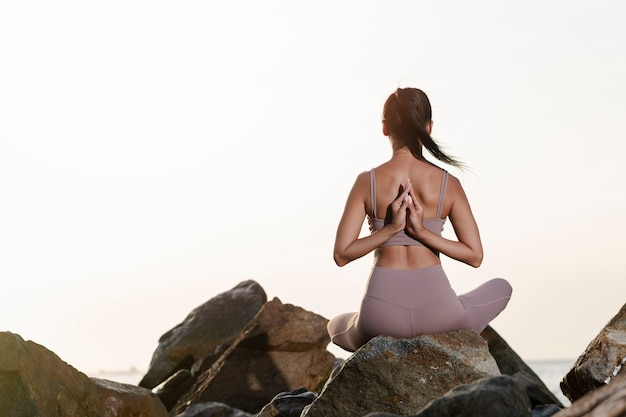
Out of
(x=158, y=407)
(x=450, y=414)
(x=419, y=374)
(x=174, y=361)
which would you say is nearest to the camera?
(x=450, y=414)

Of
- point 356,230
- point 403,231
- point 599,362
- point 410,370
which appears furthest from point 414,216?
point 599,362

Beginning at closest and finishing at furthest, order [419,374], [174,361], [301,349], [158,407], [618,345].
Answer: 1. [419,374]
2. [618,345]
3. [158,407]
4. [301,349]
5. [174,361]

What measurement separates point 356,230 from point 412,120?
104cm

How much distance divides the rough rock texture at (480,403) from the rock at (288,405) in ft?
10.4

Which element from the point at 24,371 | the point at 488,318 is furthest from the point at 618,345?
the point at 24,371

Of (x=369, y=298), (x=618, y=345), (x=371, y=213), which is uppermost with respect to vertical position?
(x=371, y=213)

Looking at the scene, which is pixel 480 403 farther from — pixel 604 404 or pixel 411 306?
pixel 411 306

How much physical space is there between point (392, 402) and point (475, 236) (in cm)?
157

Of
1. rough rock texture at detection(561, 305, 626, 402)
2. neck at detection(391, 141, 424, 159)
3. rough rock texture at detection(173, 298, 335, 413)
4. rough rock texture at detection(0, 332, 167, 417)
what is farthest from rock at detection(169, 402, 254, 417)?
rough rock texture at detection(173, 298, 335, 413)

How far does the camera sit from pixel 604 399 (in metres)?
5.03

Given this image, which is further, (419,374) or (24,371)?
(24,371)

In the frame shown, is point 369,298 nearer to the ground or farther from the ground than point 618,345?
farther from the ground

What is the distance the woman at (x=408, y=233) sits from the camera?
7.61m

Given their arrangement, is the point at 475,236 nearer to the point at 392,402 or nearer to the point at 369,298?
the point at 369,298
